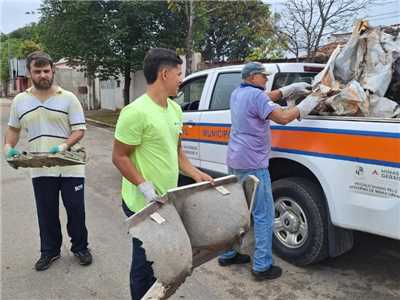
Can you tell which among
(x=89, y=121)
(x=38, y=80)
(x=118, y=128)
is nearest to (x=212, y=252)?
(x=118, y=128)

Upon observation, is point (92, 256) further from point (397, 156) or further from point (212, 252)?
point (397, 156)

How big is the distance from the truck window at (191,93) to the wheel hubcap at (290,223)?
1.96m

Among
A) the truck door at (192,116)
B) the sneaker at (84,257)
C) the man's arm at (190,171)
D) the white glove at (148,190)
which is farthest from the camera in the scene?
the truck door at (192,116)

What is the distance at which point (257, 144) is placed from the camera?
369 cm

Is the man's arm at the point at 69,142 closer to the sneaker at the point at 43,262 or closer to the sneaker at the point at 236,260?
the sneaker at the point at 43,262

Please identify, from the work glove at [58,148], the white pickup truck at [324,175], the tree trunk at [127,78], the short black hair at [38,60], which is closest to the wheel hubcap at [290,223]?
the white pickup truck at [324,175]

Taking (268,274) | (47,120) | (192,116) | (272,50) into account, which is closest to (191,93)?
(192,116)

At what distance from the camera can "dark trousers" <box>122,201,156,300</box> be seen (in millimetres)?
2648

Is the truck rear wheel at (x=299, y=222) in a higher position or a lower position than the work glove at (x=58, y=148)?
lower

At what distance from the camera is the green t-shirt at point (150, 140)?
2.47 meters

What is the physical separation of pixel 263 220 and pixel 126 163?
66.9 inches

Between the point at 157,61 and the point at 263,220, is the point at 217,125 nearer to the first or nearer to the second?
the point at 263,220

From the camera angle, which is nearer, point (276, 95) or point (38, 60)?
point (38, 60)

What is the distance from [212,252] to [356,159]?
142cm
